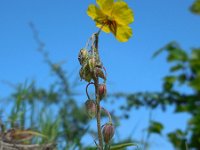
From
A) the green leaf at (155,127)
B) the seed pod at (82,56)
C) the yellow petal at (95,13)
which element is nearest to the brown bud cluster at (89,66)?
the seed pod at (82,56)

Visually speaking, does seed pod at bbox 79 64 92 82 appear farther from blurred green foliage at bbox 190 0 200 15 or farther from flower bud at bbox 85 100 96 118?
blurred green foliage at bbox 190 0 200 15

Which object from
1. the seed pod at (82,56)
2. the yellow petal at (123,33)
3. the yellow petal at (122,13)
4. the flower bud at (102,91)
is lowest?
the flower bud at (102,91)

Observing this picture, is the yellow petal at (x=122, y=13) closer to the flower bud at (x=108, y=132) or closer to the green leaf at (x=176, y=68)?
the flower bud at (x=108, y=132)


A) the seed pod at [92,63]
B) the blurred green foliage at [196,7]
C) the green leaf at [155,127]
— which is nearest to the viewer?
the seed pod at [92,63]

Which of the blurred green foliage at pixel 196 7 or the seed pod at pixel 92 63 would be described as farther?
the blurred green foliage at pixel 196 7

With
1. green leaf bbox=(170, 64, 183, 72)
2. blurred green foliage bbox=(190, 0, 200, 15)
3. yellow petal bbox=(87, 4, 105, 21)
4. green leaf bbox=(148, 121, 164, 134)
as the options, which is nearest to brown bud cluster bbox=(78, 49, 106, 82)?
yellow petal bbox=(87, 4, 105, 21)

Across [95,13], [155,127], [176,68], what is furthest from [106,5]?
[176,68]

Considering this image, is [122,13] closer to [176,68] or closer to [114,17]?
[114,17]
